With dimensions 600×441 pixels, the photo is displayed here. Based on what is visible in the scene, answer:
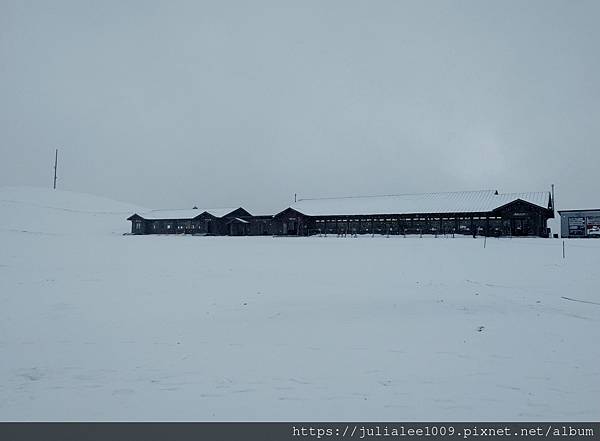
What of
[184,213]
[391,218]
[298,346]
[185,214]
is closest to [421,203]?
[391,218]

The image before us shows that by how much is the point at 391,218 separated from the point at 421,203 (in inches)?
193

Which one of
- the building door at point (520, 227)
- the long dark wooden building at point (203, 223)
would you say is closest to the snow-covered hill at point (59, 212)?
the long dark wooden building at point (203, 223)

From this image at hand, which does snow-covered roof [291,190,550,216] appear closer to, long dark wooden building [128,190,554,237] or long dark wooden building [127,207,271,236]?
long dark wooden building [128,190,554,237]

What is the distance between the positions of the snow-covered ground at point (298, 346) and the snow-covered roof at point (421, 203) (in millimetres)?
36231

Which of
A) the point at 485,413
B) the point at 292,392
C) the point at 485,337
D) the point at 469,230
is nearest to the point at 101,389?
the point at 292,392

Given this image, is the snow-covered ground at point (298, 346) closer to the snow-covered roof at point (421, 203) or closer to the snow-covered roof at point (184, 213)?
the snow-covered roof at point (421, 203)

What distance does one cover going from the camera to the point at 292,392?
568cm

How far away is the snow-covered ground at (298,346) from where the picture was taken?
530 cm

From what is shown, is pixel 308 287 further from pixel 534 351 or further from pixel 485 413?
pixel 485 413

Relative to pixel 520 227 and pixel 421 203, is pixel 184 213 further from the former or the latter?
pixel 520 227

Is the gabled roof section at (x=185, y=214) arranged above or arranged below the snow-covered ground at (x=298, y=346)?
above

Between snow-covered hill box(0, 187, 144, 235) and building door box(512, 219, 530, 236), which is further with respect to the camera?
snow-covered hill box(0, 187, 144, 235)

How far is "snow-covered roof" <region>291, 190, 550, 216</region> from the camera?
165 ft

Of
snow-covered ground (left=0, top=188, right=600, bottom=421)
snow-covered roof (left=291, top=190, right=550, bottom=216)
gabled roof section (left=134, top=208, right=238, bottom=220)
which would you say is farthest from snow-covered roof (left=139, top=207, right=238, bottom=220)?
snow-covered ground (left=0, top=188, right=600, bottom=421)
